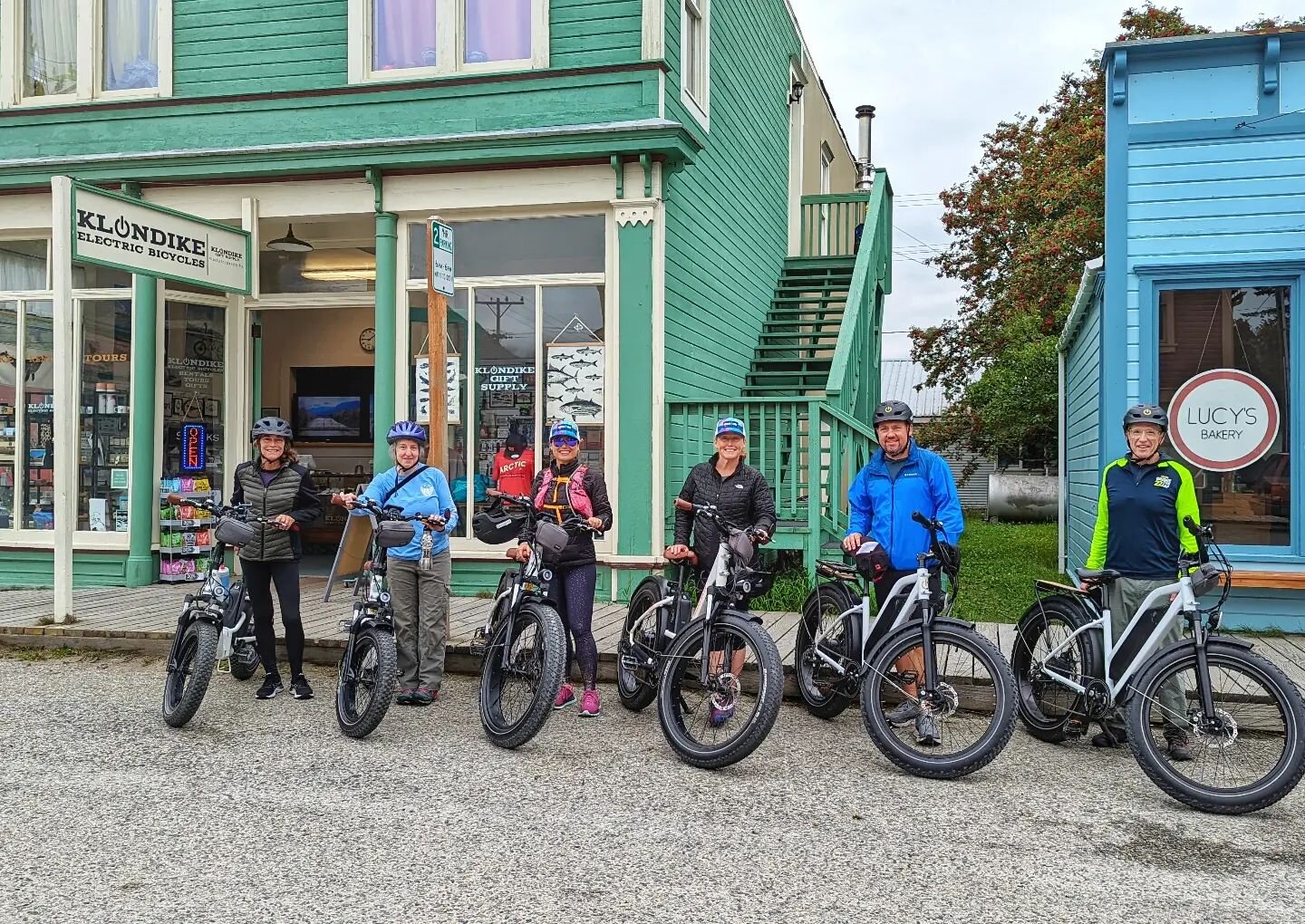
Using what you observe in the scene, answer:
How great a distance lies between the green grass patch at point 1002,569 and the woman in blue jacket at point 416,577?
14.7ft

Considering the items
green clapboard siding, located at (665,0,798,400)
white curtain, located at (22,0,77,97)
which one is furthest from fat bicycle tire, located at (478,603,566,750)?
white curtain, located at (22,0,77,97)

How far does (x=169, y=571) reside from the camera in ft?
34.4

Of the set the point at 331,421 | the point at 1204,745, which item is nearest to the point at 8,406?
the point at 331,421

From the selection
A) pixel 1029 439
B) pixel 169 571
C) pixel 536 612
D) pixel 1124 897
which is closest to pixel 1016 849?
pixel 1124 897

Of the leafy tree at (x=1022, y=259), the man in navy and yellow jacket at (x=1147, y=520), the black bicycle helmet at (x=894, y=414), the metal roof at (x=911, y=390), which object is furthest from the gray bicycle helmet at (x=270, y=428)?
the metal roof at (x=911, y=390)

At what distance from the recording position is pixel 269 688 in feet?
22.2

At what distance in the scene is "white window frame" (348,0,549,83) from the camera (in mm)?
9570

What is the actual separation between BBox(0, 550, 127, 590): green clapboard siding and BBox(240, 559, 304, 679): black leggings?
14.7ft

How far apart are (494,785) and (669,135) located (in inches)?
228

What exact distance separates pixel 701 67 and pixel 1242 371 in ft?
18.4

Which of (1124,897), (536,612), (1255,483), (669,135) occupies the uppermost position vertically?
(669,135)

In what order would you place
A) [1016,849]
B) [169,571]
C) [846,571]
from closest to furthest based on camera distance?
[1016,849] < [846,571] < [169,571]

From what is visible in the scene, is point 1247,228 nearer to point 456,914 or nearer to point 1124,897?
point 1124,897

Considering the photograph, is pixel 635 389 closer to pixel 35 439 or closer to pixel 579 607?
pixel 579 607
